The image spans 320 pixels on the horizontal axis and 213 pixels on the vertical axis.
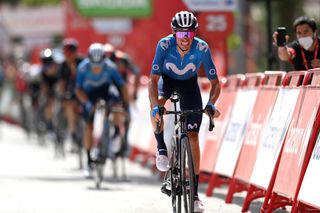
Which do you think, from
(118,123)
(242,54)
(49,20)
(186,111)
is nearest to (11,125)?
(49,20)

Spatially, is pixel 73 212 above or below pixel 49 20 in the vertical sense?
below

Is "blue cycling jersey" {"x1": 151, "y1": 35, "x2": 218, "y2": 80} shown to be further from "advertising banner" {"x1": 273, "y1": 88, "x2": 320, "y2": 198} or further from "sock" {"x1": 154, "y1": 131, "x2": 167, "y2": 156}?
"advertising banner" {"x1": 273, "y1": 88, "x2": 320, "y2": 198}

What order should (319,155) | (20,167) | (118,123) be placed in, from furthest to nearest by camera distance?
(20,167) → (118,123) → (319,155)

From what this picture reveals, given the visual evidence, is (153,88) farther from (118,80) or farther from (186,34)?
(118,80)

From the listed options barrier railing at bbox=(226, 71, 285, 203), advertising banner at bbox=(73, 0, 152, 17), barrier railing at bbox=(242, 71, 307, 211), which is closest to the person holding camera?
barrier railing at bbox=(226, 71, 285, 203)

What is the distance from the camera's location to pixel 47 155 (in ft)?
78.8

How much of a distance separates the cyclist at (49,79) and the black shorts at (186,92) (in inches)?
538

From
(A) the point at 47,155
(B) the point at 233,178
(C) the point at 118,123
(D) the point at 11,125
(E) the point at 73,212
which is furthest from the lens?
(D) the point at 11,125

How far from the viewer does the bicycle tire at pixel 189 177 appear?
10539 mm

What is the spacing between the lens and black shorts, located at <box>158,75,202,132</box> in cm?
1120

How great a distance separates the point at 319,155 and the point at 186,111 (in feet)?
4.47

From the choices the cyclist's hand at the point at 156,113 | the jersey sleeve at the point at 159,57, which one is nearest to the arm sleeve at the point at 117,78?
the jersey sleeve at the point at 159,57

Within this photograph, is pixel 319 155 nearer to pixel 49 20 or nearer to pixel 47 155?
pixel 47 155

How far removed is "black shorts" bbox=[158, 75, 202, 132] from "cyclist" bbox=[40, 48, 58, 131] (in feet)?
44.9
